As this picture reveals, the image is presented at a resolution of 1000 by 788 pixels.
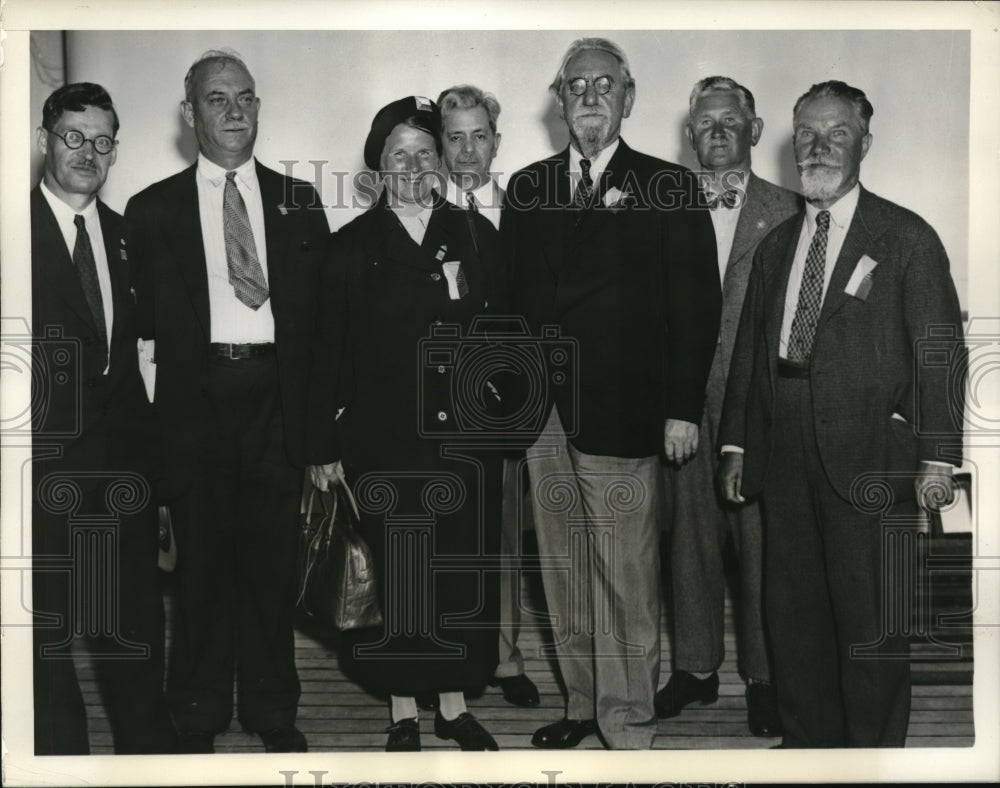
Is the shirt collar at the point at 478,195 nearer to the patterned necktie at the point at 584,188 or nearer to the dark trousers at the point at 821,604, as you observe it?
the patterned necktie at the point at 584,188

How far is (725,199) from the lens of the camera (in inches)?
133

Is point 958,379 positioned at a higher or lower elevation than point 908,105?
lower

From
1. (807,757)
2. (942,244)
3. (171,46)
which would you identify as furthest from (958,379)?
(171,46)

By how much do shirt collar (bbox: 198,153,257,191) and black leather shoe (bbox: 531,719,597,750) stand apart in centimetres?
184

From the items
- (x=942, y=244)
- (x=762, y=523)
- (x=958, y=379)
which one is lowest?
(x=762, y=523)

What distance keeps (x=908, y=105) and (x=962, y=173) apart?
0.86 ft

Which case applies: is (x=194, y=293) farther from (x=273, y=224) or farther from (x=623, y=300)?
(x=623, y=300)

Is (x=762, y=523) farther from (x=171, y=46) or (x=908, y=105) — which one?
(x=171, y=46)

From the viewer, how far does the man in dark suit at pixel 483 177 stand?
336 centimetres

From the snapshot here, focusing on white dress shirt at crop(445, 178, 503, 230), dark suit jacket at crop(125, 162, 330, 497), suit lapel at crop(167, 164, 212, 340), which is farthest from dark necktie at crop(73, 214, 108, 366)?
white dress shirt at crop(445, 178, 503, 230)

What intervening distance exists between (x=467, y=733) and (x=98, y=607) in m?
1.17

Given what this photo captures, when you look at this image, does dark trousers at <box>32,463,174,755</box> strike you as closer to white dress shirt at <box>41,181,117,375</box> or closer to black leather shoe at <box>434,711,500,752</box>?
white dress shirt at <box>41,181,117,375</box>

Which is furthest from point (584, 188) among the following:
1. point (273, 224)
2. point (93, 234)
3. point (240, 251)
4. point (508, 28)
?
point (93, 234)

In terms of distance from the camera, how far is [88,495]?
341 centimetres
